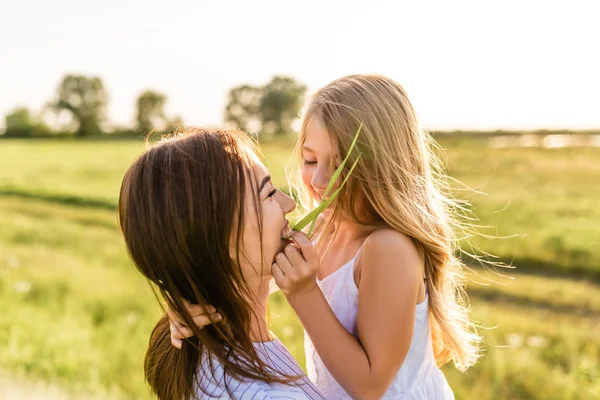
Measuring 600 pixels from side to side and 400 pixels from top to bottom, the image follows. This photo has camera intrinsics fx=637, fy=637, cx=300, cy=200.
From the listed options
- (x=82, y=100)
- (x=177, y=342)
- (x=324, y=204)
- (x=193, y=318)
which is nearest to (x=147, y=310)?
(x=177, y=342)

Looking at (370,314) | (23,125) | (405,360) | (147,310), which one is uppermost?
(370,314)

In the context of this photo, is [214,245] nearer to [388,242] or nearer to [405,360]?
[388,242]

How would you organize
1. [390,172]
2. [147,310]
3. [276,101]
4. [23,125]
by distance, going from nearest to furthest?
[390,172], [147,310], [276,101], [23,125]

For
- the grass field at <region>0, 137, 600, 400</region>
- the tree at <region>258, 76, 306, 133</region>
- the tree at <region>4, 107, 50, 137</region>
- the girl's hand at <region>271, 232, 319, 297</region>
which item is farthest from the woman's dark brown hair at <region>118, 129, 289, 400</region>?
the tree at <region>4, 107, 50, 137</region>

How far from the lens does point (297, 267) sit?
5.53 ft

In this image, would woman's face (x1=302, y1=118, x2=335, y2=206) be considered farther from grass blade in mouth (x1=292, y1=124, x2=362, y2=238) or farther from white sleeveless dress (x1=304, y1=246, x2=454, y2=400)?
white sleeveless dress (x1=304, y1=246, x2=454, y2=400)

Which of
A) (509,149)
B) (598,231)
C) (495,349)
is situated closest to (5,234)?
(495,349)

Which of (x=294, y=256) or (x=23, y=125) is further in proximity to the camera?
(x=23, y=125)

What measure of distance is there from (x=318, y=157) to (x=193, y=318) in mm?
650

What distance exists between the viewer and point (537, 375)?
3.37m

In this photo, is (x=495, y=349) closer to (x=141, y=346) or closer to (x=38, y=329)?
(x=141, y=346)

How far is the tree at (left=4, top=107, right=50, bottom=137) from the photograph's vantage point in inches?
2298

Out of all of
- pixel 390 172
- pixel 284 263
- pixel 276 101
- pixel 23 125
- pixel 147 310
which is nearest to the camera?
pixel 284 263

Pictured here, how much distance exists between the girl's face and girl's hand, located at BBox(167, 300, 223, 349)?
0.53m
